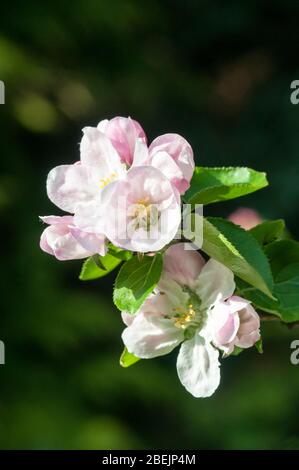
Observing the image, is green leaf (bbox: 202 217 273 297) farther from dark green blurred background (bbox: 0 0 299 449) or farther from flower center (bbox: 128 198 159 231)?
dark green blurred background (bbox: 0 0 299 449)

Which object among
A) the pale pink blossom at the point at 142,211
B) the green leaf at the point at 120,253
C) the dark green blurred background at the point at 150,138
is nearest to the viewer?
the pale pink blossom at the point at 142,211

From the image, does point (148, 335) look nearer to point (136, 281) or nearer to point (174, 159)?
point (136, 281)

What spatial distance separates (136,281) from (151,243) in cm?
5

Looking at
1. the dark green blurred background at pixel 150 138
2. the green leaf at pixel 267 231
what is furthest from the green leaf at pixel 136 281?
the dark green blurred background at pixel 150 138

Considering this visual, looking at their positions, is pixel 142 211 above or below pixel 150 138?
below

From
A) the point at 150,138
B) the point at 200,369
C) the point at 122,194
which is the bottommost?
the point at 200,369

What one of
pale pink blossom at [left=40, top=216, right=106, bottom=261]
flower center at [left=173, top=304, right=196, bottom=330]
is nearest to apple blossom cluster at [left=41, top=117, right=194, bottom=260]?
pale pink blossom at [left=40, top=216, right=106, bottom=261]

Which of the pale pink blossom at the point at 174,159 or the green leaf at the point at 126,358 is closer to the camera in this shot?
the pale pink blossom at the point at 174,159

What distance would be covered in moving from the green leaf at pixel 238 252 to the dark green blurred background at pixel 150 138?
1.77 meters

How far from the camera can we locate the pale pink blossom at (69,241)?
2.65 ft

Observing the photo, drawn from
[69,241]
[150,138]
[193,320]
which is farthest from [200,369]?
[150,138]

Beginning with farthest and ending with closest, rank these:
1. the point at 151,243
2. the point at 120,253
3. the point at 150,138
A: the point at 150,138
the point at 120,253
the point at 151,243

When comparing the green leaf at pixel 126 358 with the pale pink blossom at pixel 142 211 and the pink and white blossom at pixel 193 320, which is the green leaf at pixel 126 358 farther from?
the pale pink blossom at pixel 142 211

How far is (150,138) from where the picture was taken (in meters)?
3.11
